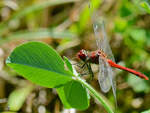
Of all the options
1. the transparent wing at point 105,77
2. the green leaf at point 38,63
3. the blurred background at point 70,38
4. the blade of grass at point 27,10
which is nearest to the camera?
the green leaf at point 38,63

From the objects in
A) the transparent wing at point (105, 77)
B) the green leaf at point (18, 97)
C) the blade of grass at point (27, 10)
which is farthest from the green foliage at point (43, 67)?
the blade of grass at point (27, 10)

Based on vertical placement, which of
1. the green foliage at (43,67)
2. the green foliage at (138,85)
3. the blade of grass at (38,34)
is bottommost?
the green foliage at (138,85)

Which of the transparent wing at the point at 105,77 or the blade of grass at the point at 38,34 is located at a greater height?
the blade of grass at the point at 38,34

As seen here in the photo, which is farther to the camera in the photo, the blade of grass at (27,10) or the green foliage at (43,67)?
the blade of grass at (27,10)

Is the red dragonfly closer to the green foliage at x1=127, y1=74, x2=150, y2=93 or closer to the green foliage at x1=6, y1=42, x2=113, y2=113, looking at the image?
the green foliage at x1=6, y1=42, x2=113, y2=113

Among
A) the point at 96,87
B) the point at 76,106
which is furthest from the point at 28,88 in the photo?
the point at 76,106

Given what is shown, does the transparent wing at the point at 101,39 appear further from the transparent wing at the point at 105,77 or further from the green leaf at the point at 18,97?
the green leaf at the point at 18,97
